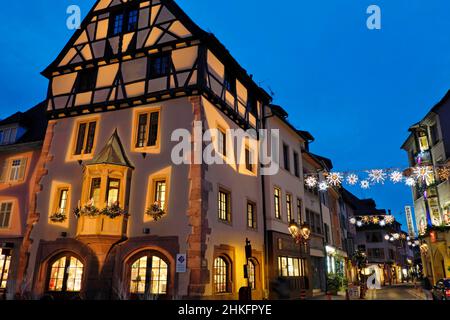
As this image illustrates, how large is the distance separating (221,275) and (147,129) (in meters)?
7.80

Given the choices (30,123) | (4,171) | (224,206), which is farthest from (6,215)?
(224,206)

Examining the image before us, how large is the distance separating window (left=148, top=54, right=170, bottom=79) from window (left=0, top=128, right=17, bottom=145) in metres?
11.7

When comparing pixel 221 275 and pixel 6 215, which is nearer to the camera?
pixel 221 275

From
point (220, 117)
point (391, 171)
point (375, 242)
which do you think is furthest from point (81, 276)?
point (375, 242)

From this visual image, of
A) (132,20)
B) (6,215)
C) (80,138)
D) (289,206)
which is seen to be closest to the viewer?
(80,138)

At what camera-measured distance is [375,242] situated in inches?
2596

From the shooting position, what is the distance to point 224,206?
18.1 meters

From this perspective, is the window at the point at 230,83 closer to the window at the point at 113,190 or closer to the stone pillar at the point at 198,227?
the stone pillar at the point at 198,227

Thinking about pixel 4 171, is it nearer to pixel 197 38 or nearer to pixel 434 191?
pixel 197 38

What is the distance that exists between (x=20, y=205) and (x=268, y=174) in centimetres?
1476

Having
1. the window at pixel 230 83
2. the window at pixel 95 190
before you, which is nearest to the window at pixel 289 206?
the window at pixel 230 83

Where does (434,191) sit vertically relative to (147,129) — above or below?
above

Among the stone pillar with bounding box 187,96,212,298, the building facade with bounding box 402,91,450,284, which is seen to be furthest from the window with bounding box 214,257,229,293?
the building facade with bounding box 402,91,450,284
